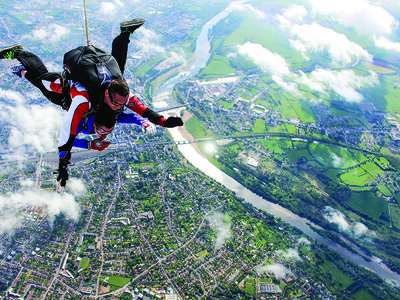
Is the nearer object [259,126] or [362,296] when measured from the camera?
[362,296]

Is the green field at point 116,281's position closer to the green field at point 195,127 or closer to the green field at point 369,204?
the green field at point 195,127

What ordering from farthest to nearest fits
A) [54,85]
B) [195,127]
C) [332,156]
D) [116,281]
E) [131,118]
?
[195,127], [332,156], [116,281], [131,118], [54,85]

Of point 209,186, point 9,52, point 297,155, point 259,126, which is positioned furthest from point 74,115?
point 259,126

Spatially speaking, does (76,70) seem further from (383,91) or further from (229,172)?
(383,91)

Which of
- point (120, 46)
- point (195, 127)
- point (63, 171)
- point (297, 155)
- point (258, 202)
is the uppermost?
point (120, 46)

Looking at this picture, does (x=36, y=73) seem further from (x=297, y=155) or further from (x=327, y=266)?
(x=297, y=155)

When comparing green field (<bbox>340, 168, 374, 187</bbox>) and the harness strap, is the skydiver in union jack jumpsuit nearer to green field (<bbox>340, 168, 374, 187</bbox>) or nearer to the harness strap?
the harness strap

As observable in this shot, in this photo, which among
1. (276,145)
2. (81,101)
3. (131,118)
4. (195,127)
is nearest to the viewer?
(81,101)

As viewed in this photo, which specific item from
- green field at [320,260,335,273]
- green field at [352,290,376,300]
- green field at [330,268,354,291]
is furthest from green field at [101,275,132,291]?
green field at [352,290,376,300]
